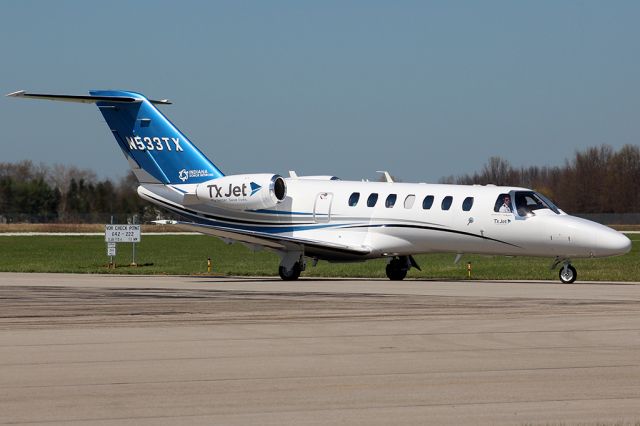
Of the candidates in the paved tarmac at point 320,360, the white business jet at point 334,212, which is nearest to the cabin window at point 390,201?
the white business jet at point 334,212

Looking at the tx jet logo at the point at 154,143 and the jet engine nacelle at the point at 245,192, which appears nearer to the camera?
the jet engine nacelle at the point at 245,192

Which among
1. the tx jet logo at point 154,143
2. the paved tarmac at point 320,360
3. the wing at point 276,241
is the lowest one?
the paved tarmac at point 320,360

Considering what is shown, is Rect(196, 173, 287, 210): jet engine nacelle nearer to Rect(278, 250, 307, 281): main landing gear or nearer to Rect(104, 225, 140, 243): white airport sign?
Rect(278, 250, 307, 281): main landing gear

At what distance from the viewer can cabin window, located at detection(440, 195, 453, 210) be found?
29156mm

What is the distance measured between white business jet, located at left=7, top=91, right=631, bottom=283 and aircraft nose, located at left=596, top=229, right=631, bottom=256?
23 millimetres

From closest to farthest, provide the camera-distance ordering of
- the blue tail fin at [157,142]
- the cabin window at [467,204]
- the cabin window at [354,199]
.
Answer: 1. the cabin window at [467,204]
2. the cabin window at [354,199]
3. the blue tail fin at [157,142]

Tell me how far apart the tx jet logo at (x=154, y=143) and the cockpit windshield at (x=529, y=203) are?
973 centimetres

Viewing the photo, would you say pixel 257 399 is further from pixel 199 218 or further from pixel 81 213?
pixel 81 213

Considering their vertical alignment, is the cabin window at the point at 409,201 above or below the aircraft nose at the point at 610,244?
above

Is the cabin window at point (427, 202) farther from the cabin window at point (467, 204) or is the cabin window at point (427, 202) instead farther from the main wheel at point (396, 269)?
the main wheel at point (396, 269)

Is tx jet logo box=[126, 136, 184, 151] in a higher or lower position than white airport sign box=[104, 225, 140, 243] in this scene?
higher

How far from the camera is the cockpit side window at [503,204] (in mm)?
28312

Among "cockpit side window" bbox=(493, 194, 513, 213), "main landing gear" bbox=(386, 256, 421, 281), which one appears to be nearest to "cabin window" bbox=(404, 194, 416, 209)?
"main landing gear" bbox=(386, 256, 421, 281)

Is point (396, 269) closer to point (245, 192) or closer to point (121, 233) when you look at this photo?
point (245, 192)
